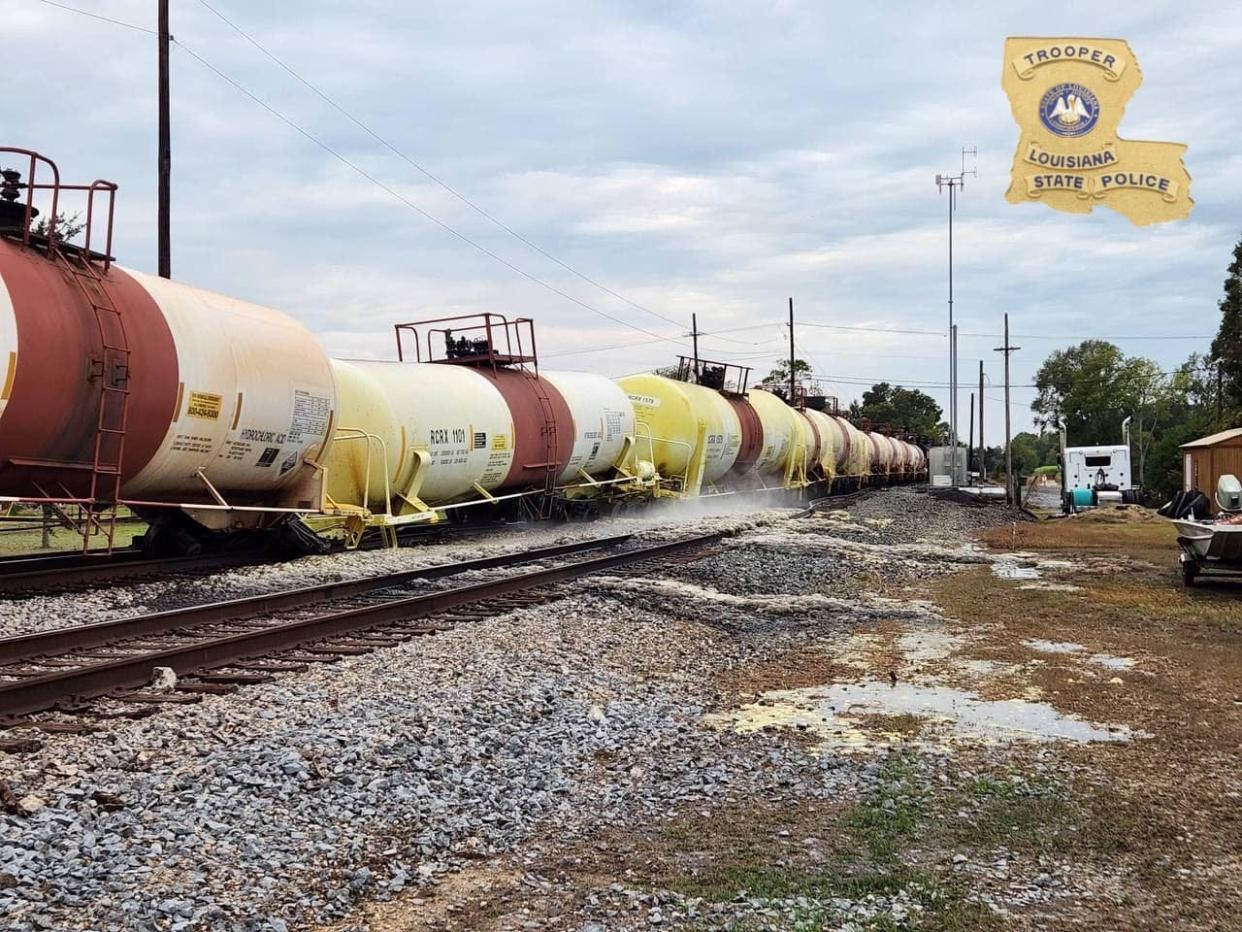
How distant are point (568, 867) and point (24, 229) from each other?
826 centimetres

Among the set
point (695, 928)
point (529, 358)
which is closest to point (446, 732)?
point (695, 928)

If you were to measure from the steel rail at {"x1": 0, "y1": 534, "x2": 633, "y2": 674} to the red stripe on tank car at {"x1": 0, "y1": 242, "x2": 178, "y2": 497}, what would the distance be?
172 centimetres

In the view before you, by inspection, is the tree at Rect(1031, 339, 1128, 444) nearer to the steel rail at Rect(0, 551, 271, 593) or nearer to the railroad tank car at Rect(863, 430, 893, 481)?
the railroad tank car at Rect(863, 430, 893, 481)

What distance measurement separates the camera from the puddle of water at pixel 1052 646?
357 inches

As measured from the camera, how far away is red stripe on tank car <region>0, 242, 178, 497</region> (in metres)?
8.84

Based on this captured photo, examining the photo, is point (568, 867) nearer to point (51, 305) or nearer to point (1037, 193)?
point (51, 305)

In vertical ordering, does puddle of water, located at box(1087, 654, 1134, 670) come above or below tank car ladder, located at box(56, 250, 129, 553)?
below

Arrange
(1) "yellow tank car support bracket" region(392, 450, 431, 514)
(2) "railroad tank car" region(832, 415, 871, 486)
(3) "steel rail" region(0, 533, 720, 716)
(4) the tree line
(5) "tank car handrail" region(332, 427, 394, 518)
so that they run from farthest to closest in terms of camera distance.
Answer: (4) the tree line < (2) "railroad tank car" region(832, 415, 871, 486) < (1) "yellow tank car support bracket" region(392, 450, 431, 514) < (5) "tank car handrail" region(332, 427, 394, 518) < (3) "steel rail" region(0, 533, 720, 716)

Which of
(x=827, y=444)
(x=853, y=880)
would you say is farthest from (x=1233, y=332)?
(x=853, y=880)

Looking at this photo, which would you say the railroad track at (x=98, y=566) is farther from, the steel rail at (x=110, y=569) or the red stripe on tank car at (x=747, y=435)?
the red stripe on tank car at (x=747, y=435)

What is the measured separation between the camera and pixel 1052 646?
933cm

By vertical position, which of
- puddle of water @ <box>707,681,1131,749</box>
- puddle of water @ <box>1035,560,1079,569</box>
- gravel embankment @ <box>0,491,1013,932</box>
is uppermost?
gravel embankment @ <box>0,491,1013,932</box>

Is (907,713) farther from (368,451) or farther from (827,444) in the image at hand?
(827,444)

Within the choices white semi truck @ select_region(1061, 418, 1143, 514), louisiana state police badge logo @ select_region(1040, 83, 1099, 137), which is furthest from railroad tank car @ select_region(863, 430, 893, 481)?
louisiana state police badge logo @ select_region(1040, 83, 1099, 137)
